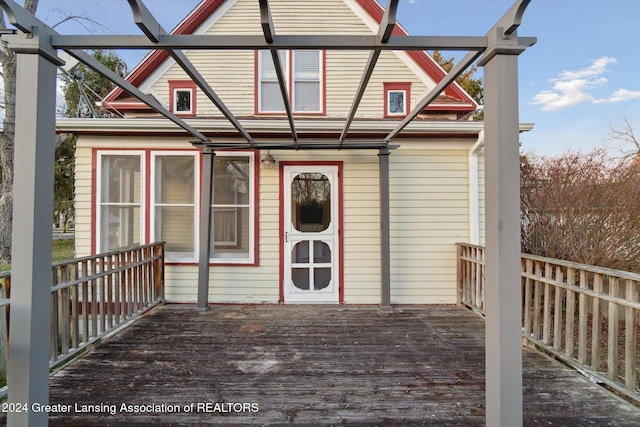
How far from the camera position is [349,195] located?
484cm

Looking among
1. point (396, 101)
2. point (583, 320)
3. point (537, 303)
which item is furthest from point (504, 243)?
point (396, 101)

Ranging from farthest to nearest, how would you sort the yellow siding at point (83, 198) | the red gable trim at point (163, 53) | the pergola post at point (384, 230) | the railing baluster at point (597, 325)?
the red gable trim at point (163, 53) → the yellow siding at point (83, 198) → the pergola post at point (384, 230) → the railing baluster at point (597, 325)

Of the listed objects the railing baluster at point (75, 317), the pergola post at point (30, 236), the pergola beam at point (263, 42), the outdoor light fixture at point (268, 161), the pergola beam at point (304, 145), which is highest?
the pergola beam at point (263, 42)

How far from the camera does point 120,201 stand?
4.92m

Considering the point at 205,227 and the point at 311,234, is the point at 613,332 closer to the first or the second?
the point at 311,234

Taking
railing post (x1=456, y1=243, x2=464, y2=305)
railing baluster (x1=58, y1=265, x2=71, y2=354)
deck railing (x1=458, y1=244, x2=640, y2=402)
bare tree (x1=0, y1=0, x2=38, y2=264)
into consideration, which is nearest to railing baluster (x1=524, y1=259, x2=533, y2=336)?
deck railing (x1=458, y1=244, x2=640, y2=402)

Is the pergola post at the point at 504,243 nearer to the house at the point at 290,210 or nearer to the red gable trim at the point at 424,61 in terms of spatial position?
the house at the point at 290,210

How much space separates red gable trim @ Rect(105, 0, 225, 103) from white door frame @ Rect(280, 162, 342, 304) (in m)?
3.08

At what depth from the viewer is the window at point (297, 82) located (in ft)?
18.9

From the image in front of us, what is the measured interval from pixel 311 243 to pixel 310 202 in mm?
604

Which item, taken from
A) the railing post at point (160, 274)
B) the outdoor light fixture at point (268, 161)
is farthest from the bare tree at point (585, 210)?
the railing post at point (160, 274)

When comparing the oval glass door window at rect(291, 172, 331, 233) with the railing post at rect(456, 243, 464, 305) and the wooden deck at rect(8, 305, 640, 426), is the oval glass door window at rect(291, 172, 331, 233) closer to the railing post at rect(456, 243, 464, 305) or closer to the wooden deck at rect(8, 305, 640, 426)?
the wooden deck at rect(8, 305, 640, 426)

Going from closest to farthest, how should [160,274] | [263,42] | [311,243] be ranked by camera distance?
[263,42], [160,274], [311,243]

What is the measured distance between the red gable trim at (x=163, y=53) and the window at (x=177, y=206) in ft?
6.27
